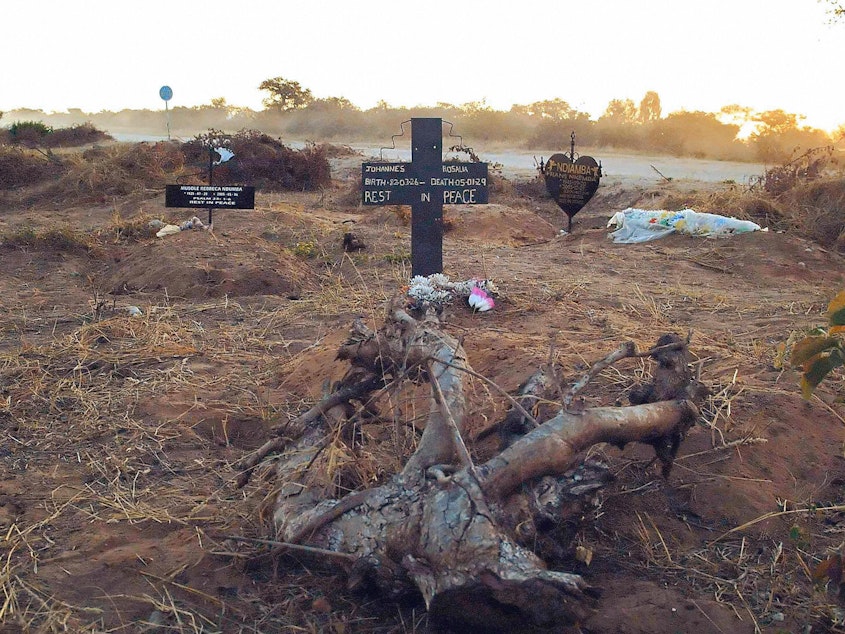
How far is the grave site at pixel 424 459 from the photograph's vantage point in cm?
244

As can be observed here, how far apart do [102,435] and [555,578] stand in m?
2.72

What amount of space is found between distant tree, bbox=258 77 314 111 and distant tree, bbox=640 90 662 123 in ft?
61.0

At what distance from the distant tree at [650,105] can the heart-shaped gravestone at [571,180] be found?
107 feet

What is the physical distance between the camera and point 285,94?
46.8m

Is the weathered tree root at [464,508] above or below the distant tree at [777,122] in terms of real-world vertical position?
below

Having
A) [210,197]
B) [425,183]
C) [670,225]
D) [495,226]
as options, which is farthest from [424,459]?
[495,226]

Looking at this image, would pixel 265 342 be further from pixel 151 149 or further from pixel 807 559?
pixel 151 149

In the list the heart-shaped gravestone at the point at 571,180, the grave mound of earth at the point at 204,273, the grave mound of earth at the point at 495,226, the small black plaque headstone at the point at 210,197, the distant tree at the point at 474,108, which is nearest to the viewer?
the grave mound of earth at the point at 204,273

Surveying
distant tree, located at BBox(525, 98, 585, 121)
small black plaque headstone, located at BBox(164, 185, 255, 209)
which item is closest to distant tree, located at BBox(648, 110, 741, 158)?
distant tree, located at BBox(525, 98, 585, 121)

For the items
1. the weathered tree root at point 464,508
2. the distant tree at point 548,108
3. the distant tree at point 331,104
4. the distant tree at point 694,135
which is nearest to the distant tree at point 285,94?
the distant tree at point 331,104

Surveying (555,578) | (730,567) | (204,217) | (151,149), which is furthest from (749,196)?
(151,149)

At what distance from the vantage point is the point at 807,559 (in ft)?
8.93

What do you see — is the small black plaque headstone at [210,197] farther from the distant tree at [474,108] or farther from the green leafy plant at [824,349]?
the distant tree at [474,108]

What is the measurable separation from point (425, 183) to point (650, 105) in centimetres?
3900
